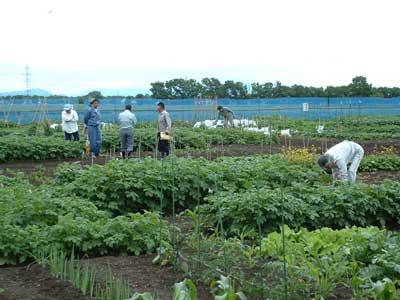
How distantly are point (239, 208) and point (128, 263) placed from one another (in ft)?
5.61

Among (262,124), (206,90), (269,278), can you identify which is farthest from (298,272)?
(206,90)

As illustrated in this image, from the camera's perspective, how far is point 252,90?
5500cm

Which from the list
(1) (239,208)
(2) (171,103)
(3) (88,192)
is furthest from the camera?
(2) (171,103)

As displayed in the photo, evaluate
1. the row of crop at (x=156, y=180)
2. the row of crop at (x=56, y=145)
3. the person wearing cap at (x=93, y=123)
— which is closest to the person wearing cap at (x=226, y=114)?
the row of crop at (x=56, y=145)

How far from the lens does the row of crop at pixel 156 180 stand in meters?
9.12

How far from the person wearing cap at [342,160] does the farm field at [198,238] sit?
1.94 feet

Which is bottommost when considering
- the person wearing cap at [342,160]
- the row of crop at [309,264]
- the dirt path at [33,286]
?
the dirt path at [33,286]

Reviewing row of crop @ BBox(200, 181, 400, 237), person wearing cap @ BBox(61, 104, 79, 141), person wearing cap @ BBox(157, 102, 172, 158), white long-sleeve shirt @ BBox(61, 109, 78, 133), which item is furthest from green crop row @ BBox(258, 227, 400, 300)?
white long-sleeve shirt @ BBox(61, 109, 78, 133)

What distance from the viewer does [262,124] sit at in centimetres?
3128

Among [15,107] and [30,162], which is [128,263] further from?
[15,107]

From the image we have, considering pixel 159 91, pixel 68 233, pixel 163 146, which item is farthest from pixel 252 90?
pixel 68 233

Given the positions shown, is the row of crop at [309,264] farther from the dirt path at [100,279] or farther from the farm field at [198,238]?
the dirt path at [100,279]

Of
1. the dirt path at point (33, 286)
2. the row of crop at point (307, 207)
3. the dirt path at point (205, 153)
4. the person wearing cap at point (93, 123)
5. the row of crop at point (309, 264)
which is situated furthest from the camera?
the person wearing cap at point (93, 123)

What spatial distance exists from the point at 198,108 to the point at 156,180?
25362mm
